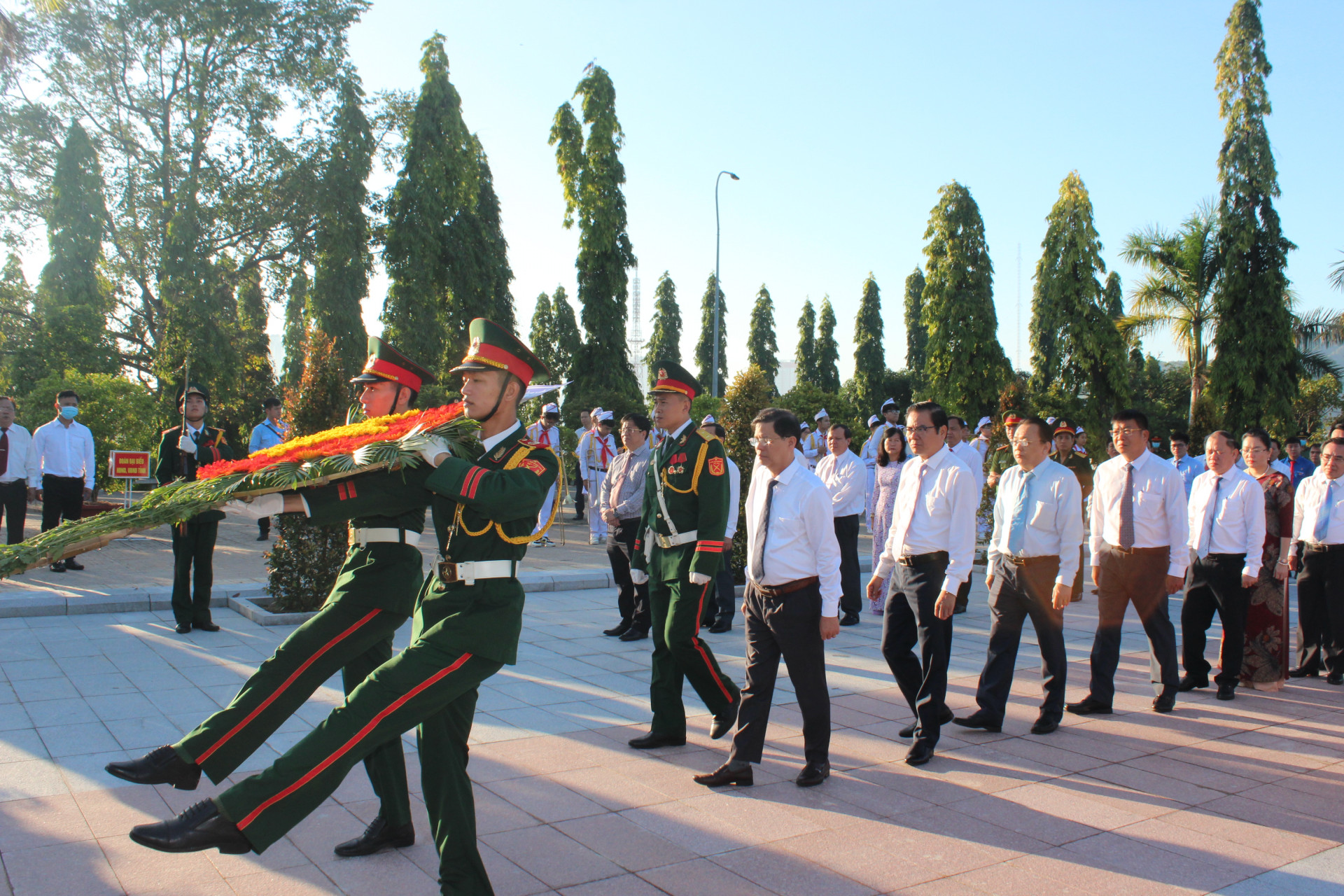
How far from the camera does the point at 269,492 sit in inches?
118

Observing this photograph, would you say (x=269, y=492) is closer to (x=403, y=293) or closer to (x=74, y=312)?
(x=74, y=312)

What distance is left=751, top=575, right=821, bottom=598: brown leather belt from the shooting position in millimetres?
4602

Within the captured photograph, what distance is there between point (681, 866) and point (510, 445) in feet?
5.87

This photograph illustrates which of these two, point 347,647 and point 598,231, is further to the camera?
point 598,231

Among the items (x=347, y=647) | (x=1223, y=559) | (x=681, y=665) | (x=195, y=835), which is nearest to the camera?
(x=195, y=835)

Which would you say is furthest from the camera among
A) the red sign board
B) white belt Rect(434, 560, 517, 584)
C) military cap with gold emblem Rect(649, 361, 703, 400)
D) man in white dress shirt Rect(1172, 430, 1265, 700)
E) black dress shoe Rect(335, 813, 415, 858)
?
the red sign board

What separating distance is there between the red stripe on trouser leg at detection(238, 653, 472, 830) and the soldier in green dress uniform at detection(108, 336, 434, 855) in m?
0.60

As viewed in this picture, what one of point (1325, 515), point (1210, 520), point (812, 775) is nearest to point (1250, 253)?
point (1325, 515)

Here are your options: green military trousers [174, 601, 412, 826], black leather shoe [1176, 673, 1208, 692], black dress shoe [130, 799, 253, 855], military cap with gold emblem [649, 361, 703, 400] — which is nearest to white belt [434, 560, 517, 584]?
green military trousers [174, 601, 412, 826]

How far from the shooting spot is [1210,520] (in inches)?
271

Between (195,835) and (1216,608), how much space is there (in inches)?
284

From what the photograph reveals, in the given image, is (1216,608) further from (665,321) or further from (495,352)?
(665,321)

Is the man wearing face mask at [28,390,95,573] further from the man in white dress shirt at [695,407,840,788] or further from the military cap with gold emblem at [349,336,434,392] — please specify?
the man in white dress shirt at [695,407,840,788]

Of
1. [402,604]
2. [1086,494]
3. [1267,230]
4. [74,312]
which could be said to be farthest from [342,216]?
[1267,230]
